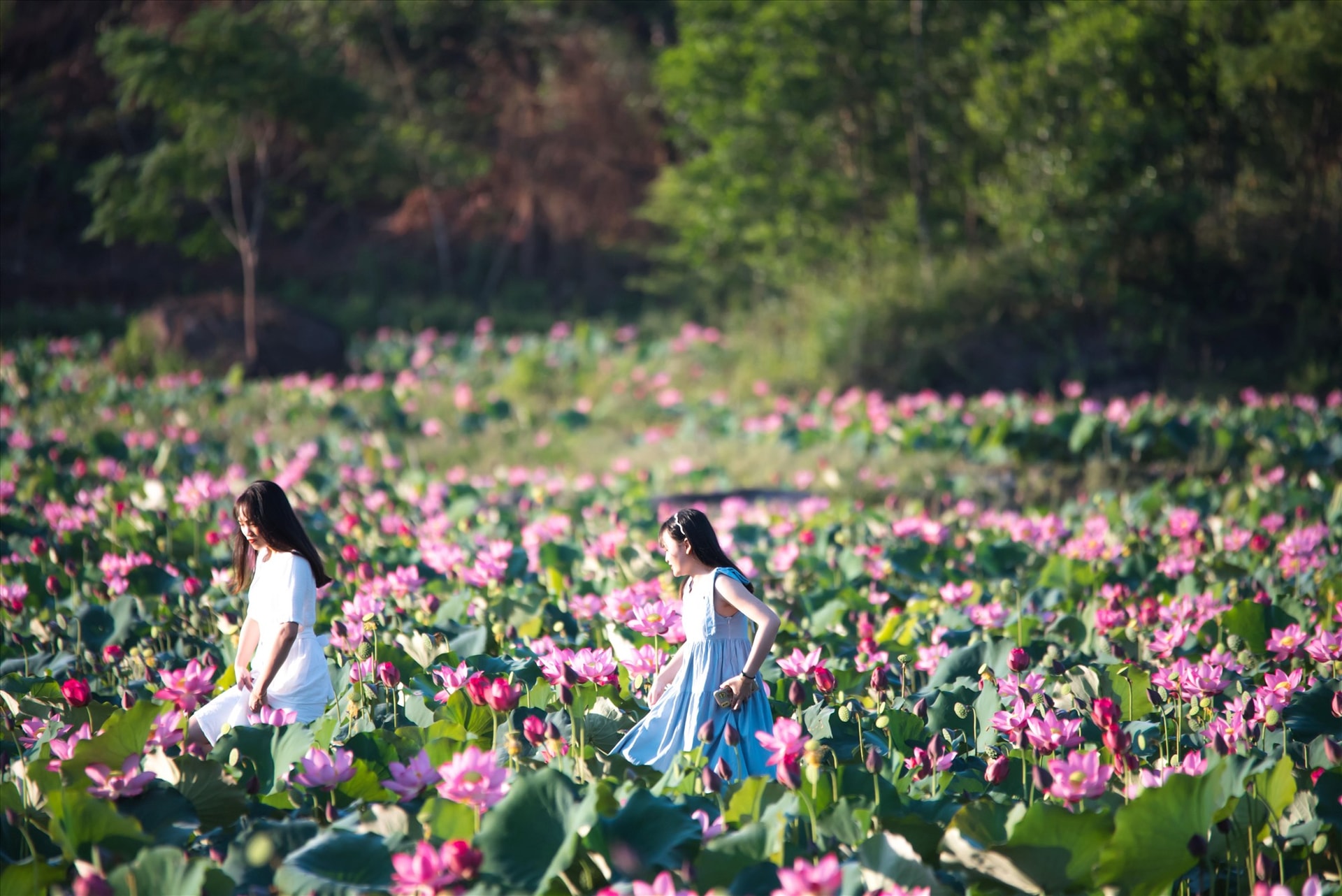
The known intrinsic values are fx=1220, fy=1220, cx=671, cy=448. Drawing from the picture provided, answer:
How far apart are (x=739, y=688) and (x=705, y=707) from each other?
0.45ft

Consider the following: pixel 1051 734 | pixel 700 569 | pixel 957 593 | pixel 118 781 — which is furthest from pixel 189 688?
pixel 957 593

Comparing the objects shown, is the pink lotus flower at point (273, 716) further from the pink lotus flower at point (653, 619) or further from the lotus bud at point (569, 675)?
the pink lotus flower at point (653, 619)

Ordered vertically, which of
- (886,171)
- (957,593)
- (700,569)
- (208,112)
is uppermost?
(208,112)

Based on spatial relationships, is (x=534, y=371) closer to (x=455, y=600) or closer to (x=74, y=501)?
(x=74, y=501)

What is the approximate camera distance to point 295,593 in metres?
3.31

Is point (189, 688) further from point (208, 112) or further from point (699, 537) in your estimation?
point (208, 112)

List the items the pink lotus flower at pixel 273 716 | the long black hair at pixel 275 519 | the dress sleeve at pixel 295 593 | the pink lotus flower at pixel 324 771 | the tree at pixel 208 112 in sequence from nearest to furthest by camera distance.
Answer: the pink lotus flower at pixel 324 771, the pink lotus flower at pixel 273 716, the dress sleeve at pixel 295 593, the long black hair at pixel 275 519, the tree at pixel 208 112

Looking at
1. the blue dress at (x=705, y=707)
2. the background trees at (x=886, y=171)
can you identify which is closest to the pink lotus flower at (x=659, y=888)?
the blue dress at (x=705, y=707)

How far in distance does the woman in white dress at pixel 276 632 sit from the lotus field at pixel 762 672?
0.10 metres

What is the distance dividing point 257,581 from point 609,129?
21.5m

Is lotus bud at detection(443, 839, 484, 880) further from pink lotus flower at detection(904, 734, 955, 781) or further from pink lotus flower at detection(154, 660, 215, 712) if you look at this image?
pink lotus flower at detection(154, 660, 215, 712)

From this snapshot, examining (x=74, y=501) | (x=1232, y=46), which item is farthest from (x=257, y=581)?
(x=1232, y=46)

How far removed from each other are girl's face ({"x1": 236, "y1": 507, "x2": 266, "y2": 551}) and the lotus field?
0.32 m

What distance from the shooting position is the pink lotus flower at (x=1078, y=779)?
228 cm
